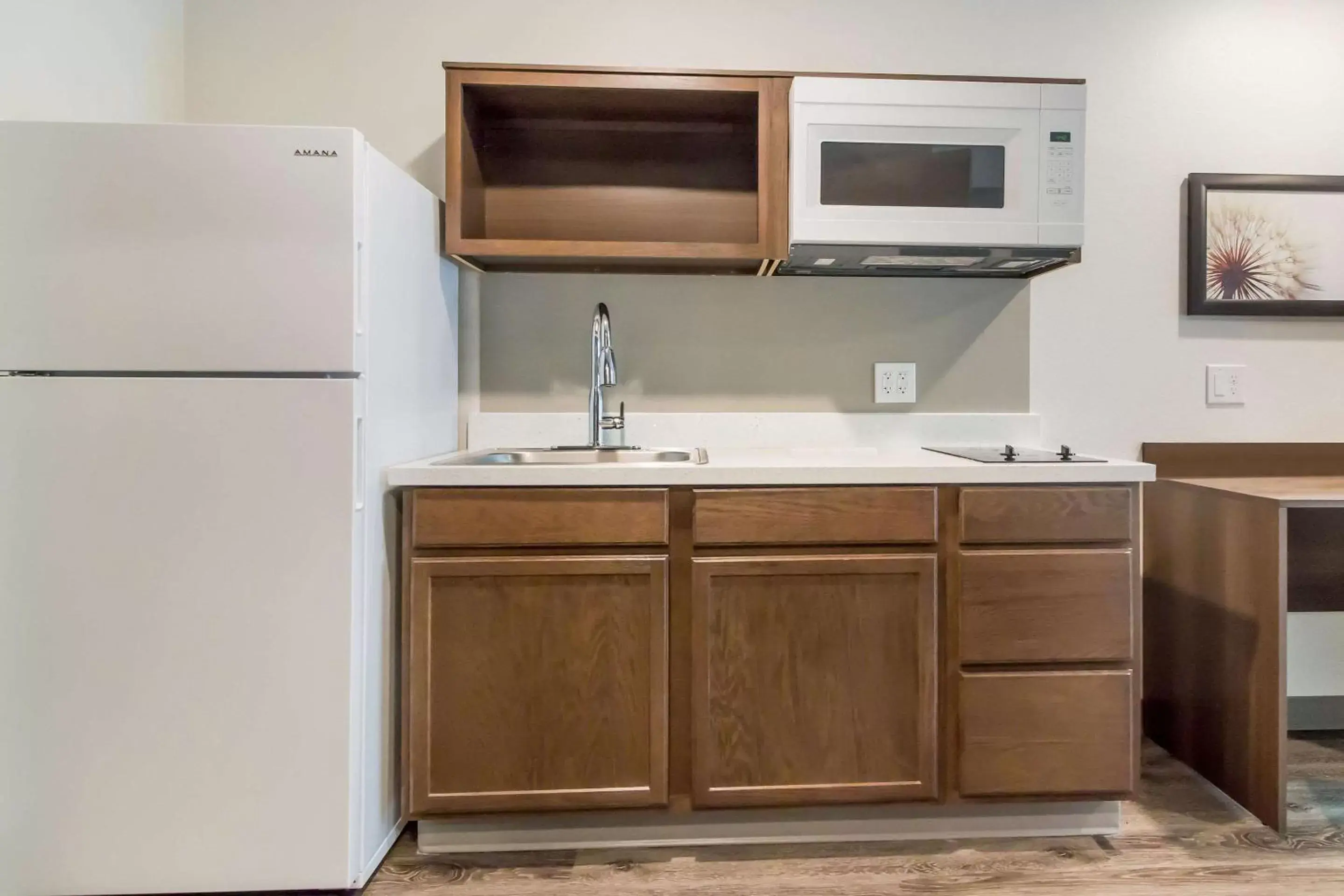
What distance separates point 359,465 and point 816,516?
0.86 meters

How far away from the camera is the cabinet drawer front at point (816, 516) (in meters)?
1.43

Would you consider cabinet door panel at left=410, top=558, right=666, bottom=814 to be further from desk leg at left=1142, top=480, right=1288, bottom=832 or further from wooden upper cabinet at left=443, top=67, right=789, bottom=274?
desk leg at left=1142, top=480, right=1288, bottom=832

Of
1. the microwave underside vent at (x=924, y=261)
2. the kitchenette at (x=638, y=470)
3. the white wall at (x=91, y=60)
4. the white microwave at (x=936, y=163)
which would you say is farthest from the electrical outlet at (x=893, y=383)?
the white wall at (x=91, y=60)

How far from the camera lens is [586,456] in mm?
1790

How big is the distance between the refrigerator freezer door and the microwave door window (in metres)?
1.01

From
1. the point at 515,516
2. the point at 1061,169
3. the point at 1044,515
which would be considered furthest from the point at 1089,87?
the point at 515,516

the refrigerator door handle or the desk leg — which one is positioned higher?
the refrigerator door handle

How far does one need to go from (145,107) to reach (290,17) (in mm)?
435

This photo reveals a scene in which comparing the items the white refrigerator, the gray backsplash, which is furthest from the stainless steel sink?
the white refrigerator

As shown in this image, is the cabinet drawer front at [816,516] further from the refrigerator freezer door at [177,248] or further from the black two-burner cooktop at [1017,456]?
the refrigerator freezer door at [177,248]

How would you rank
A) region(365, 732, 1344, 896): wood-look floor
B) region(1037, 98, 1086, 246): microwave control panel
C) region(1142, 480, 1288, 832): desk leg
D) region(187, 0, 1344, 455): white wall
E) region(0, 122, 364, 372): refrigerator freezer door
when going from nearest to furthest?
region(0, 122, 364, 372): refrigerator freezer door, region(365, 732, 1344, 896): wood-look floor, region(1142, 480, 1288, 832): desk leg, region(1037, 98, 1086, 246): microwave control panel, region(187, 0, 1344, 455): white wall

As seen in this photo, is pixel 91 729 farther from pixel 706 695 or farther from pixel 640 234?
pixel 640 234

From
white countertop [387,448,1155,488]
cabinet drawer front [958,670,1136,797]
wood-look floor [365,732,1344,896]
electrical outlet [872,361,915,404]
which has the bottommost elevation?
wood-look floor [365,732,1344,896]

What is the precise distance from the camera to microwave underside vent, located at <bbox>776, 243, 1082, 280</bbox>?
1682 mm
